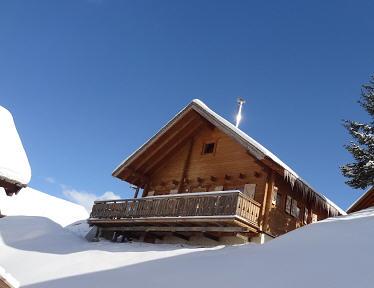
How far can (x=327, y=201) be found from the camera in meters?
22.3

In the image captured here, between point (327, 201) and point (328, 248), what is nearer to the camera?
point (328, 248)

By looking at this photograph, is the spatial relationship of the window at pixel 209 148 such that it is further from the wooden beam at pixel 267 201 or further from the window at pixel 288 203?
the window at pixel 288 203

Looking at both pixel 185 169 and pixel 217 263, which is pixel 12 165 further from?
pixel 185 169

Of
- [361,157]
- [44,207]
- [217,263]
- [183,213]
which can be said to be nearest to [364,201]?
[361,157]

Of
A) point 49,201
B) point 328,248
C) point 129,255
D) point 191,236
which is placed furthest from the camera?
point 49,201

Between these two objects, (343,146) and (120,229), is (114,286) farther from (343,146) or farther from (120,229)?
(343,146)

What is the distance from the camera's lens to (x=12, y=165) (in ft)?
46.7

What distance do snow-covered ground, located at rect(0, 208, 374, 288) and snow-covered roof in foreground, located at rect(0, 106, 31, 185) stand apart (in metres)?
A: 3.72

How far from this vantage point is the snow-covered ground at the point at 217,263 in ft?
34.0

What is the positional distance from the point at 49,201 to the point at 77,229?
428 inches

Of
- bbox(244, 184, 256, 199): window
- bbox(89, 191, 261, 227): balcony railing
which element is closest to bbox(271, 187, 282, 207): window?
bbox(244, 184, 256, 199): window

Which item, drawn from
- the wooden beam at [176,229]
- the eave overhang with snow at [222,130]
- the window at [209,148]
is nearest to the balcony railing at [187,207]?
the wooden beam at [176,229]

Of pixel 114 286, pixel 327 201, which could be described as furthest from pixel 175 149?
pixel 114 286

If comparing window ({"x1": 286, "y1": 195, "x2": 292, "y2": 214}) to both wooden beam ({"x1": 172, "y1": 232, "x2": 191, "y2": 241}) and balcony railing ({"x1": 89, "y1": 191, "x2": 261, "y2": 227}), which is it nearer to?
balcony railing ({"x1": 89, "y1": 191, "x2": 261, "y2": 227})
